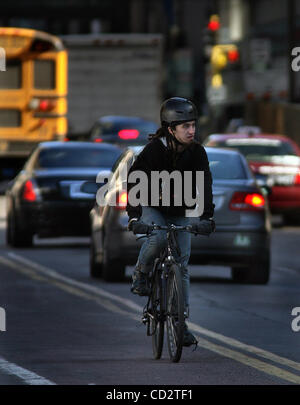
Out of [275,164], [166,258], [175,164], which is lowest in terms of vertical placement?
[275,164]

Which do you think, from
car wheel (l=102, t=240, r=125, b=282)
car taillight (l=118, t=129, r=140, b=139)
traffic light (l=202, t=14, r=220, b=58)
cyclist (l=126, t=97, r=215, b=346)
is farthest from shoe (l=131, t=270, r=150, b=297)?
traffic light (l=202, t=14, r=220, b=58)

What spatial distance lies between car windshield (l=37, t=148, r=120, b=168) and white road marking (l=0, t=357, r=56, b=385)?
1257cm

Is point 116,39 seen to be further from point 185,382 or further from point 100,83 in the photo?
point 185,382

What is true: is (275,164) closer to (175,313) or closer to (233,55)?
(175,313)

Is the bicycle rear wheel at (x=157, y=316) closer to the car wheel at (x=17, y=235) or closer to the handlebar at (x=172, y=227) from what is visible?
the handlebar at (x=172, y=227)

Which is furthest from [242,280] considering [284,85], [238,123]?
[284,85]

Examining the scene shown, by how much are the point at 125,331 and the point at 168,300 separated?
213 cm

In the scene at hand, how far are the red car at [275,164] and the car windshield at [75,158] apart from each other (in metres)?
4.53

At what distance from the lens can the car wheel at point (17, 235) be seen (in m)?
23.7

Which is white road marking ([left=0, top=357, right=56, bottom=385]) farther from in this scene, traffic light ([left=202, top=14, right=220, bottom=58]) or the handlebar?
traffic light ([left=202, top=14, right=220, bottom=58])

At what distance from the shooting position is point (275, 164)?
28.9 meters

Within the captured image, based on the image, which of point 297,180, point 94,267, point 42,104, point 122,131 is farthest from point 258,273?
point 122,131

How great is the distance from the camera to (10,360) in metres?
11.6

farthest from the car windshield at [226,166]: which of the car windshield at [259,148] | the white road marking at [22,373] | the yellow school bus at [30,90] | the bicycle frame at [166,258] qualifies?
the yellow school bus at [30,90]
